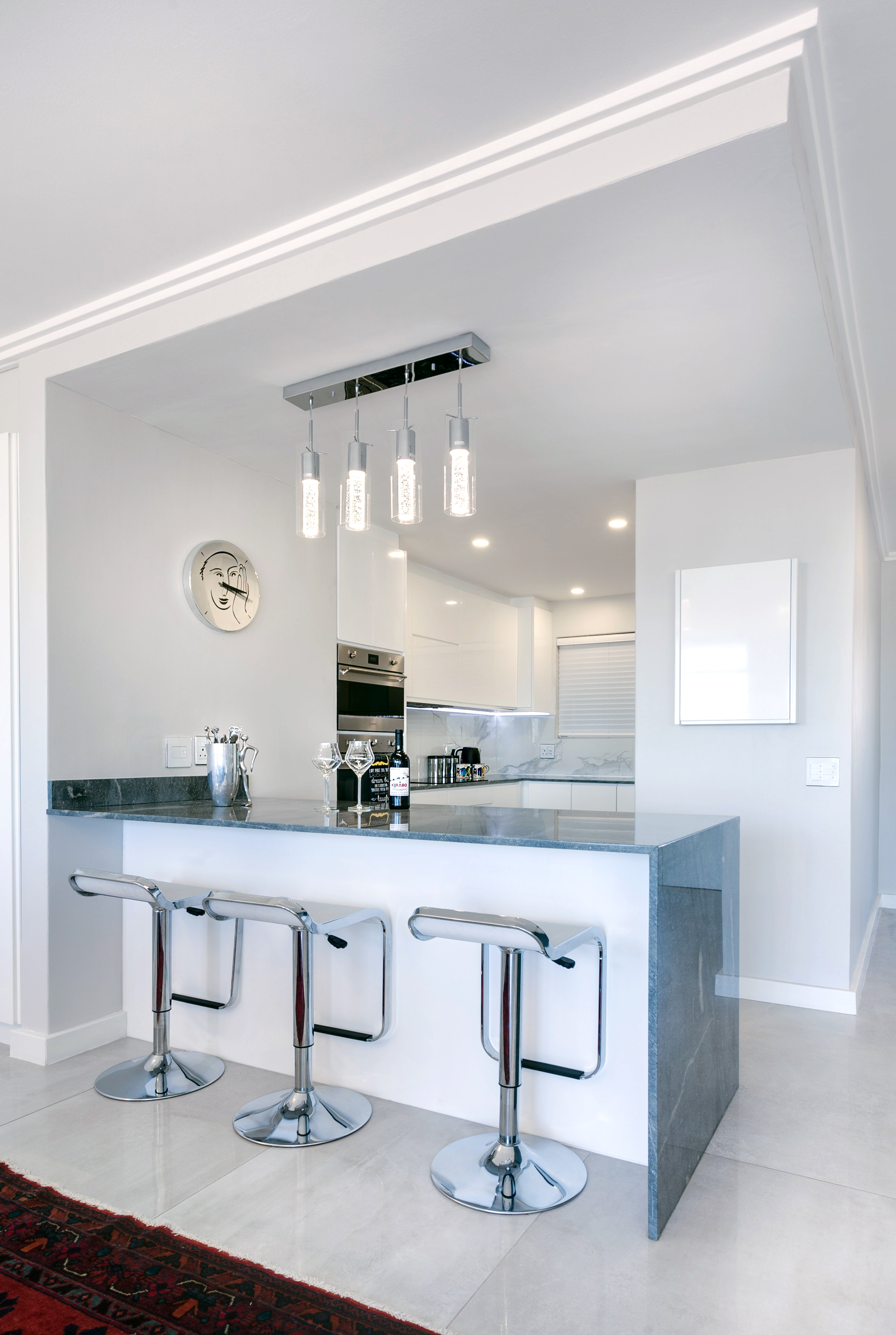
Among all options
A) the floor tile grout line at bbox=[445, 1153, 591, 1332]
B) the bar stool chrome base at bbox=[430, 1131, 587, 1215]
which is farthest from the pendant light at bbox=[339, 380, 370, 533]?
the floor tile grout line at bbox=[445, 1153, 591, 1332]

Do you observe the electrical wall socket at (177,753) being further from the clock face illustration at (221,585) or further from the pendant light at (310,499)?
the pendant light at (310,499)

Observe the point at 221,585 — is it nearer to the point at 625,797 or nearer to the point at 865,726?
the point at 865,726

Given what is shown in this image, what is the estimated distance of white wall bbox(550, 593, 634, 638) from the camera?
7043 millimetres

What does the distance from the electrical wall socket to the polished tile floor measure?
115cm

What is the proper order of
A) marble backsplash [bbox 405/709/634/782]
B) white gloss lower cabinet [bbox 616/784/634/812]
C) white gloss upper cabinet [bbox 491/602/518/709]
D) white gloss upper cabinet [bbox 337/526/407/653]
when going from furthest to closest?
marble backsplash [bbox 405/709/634/782] < white gloss upper cabinet [bbox 491/602/518/709] < white gloss lower cabinet [bbox 616/784/634/812] < white gloss upper cabinet [bbox 337/526/407/653]

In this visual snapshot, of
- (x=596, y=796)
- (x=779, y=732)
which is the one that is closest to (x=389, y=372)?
(x=779, y=732)

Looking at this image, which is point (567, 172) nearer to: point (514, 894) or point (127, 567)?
point (514, 894)

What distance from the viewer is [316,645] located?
14.4ft

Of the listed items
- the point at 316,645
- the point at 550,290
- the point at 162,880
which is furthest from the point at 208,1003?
the point at 550,290

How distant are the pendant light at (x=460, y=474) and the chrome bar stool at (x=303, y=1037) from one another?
1.20 metres

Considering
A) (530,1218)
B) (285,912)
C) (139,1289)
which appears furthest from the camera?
(285,912)

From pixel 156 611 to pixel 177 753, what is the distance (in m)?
0.58

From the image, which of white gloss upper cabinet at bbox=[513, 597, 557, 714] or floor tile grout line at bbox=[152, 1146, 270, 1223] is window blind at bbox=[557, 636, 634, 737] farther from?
floor tile grout line at bbox=[152, 1146, 270, 1223]

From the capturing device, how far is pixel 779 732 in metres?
3.62
